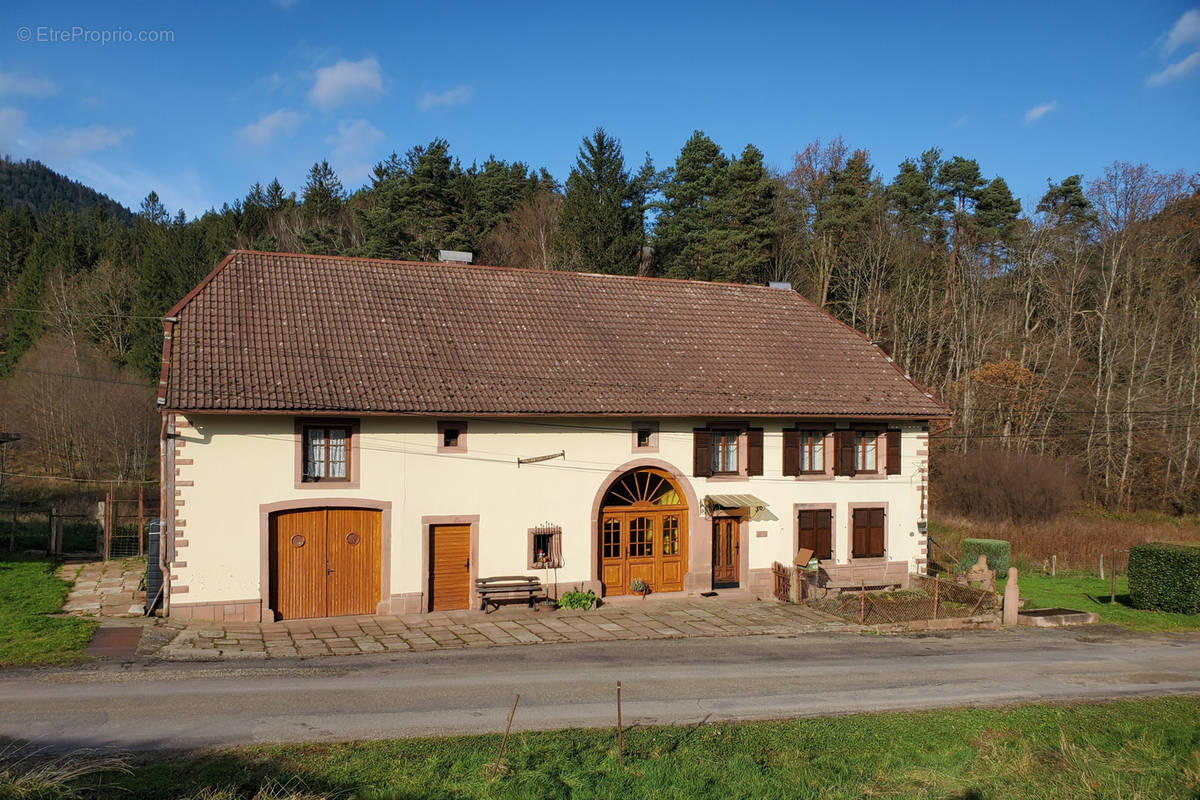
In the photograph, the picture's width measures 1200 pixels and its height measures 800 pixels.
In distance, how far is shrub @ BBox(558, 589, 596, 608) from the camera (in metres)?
19.7

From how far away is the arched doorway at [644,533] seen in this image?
68.2ft

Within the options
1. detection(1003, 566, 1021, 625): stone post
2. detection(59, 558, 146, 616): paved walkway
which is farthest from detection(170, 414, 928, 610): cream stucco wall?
detection(1003, 566, 1021, 625): stone post

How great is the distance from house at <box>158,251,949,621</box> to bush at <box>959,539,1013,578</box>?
176 inches

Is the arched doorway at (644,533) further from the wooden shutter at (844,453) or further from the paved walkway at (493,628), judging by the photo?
the wooden shutter at (844,453)

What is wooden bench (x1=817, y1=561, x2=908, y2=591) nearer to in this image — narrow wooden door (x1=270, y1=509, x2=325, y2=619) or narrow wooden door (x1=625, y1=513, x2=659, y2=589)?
narrow wooden door (x1=625, y1=513, x2=659, y2=589)

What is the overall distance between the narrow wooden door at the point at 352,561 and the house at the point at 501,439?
0.14 feet

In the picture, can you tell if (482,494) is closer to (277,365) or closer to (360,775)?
(277,365)

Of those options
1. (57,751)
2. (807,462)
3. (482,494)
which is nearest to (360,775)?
(57,751)

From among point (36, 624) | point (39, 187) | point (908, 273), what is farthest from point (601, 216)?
point (39, 187)

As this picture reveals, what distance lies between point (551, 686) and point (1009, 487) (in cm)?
2848

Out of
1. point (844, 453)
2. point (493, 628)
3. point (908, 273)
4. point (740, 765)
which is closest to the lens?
point (740, 765)

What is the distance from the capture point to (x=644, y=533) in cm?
2116

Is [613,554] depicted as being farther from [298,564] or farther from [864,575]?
[298,564]

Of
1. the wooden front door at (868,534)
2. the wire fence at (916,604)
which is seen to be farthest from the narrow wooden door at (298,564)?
the wooden front door at (868,534)
